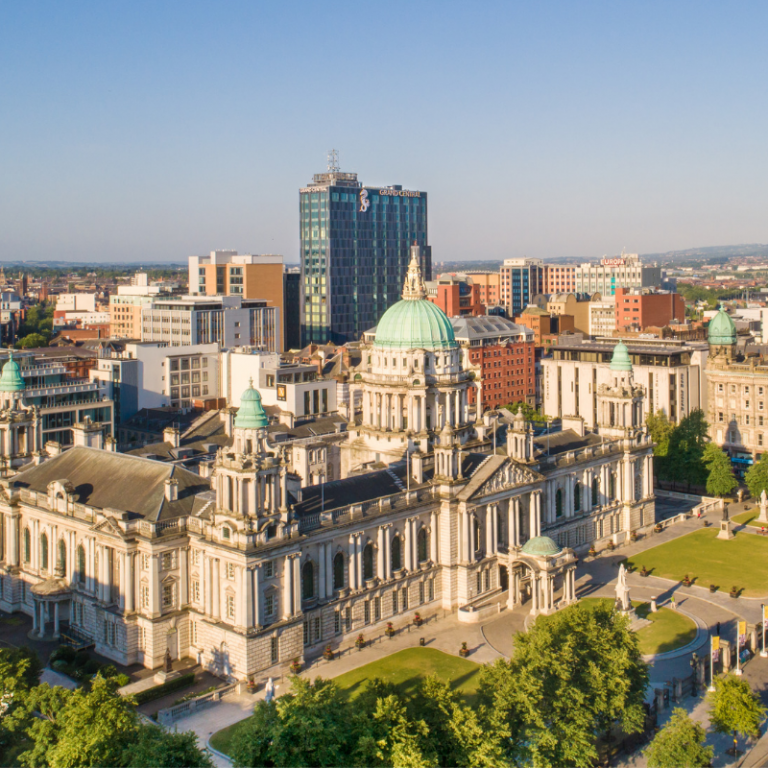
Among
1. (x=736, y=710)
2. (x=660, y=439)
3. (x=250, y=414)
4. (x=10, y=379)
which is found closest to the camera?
Result: (x=736, y=710)

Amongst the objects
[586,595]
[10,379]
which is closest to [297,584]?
[586,595]

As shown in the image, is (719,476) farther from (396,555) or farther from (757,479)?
(396,555)

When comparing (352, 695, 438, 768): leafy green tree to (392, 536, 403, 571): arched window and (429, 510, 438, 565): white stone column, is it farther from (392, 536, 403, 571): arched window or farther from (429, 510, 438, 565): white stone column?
(429, 510, 438, 565): white stone column

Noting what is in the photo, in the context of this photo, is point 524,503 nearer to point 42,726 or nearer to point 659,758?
point 659,758

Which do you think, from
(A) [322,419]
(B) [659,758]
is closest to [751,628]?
(B) [659,758]

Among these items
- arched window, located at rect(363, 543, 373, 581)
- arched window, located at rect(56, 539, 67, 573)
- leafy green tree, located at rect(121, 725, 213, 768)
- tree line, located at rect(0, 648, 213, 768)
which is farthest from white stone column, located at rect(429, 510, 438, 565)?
leafy green tree, located at rect(121, 725, 213, 768)

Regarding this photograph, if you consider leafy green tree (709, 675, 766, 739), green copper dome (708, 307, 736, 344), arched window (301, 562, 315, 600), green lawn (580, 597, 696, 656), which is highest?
green copper dome (708, 307, 736, 344)
